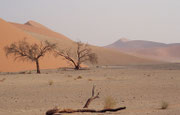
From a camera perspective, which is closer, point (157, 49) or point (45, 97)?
point (45, 97)

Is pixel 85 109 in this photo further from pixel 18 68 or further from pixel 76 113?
pixel 18 68

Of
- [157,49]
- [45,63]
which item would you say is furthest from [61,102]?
[157,49]

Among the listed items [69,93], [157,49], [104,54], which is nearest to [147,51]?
[157,49]

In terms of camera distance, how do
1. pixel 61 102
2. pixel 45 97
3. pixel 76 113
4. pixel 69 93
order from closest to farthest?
pixel 76 113, pixel 61 102, pixel 45 97, pixel 69 93

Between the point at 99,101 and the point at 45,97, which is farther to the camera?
the point at 45,97

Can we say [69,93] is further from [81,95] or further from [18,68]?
[18,68]

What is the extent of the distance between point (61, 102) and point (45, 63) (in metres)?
33.2

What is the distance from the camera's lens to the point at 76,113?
860cm

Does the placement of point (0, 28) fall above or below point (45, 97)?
above

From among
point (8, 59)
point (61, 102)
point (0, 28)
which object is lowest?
point (61, 102)

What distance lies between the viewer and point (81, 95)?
46.2 ft

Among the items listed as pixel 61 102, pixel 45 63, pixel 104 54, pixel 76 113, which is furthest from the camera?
pixel 104 54

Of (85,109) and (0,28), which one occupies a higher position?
(0,28)

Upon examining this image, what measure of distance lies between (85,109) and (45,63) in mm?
36598
